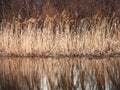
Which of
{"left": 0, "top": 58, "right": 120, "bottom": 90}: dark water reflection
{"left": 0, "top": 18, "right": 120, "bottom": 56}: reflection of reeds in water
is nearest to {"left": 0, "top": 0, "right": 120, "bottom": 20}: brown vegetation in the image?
{"left": 0, "top": 18, "right": 120, "bottom": 56}: reflection of reeds in water

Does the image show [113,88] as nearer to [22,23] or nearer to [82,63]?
[82,63]

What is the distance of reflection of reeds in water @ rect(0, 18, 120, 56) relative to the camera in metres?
9.65

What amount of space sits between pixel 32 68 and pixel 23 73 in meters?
0.43

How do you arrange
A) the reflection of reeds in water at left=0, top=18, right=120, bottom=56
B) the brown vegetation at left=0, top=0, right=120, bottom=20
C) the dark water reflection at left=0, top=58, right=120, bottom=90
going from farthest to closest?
the brown vegetation at left=0, top=0, right=120, bottom=20 → the reflection of reeds in water at left=0, top=18, right=120, bottom=56 → the dark water reflection at left=0, top=58, right=120, bottom=90

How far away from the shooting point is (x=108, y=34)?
380 inches

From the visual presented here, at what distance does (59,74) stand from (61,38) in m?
1.47

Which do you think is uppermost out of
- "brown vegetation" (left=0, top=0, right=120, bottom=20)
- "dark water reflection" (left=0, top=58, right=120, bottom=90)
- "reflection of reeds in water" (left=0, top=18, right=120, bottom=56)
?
"brown vegetation" (left=0, top=0, right=120, bottom=20)

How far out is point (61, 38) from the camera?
32.6 ft

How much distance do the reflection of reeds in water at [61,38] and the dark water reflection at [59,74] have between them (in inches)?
8.7

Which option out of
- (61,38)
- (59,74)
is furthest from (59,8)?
(59,74)

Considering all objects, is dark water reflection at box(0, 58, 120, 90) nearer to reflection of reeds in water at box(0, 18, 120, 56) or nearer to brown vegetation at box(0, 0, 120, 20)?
reflection of reeds in water at box(0, 18, 120, 56)

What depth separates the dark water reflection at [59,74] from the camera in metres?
7.83

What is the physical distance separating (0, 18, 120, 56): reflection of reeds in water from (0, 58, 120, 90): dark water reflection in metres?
0.22

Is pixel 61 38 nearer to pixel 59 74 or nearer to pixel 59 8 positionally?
pixel 59 74
